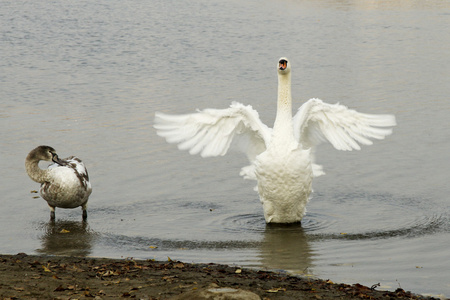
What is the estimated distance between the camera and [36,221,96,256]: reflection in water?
8.67m

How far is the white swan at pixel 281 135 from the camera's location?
30.7 feet

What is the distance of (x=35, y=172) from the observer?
1016 centimetres

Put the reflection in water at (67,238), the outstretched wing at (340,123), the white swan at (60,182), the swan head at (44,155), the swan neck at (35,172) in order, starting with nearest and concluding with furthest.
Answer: the reflection in water at (67,238) < the outstretched wing at (340,123) < the white swan at (60,182) < the swan neck at (35,172) < the swan head at (44,155)

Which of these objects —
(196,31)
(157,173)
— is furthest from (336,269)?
(196,31)

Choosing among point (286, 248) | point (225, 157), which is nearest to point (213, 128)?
point (286, 248)

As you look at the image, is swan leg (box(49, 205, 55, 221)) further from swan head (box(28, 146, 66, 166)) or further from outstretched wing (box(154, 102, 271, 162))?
outstretched wing (box(154, 102, 271, 162))

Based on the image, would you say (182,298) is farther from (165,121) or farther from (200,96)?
(200,96)

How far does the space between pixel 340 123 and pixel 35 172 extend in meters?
4.15

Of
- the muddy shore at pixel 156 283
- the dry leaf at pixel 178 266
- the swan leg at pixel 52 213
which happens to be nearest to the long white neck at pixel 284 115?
the muddy shore at pixel 156 283

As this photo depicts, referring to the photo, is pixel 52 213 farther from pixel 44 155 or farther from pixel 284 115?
pixel 284 115

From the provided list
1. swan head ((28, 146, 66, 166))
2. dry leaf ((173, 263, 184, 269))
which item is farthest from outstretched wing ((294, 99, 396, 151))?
swan head ((28, 146, 66, 166))

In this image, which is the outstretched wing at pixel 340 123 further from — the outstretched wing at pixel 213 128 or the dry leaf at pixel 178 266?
the dry leaf at pixel 178 266

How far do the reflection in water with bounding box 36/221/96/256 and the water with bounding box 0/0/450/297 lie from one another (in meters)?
0.02

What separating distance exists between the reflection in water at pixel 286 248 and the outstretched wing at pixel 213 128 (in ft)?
3.85
